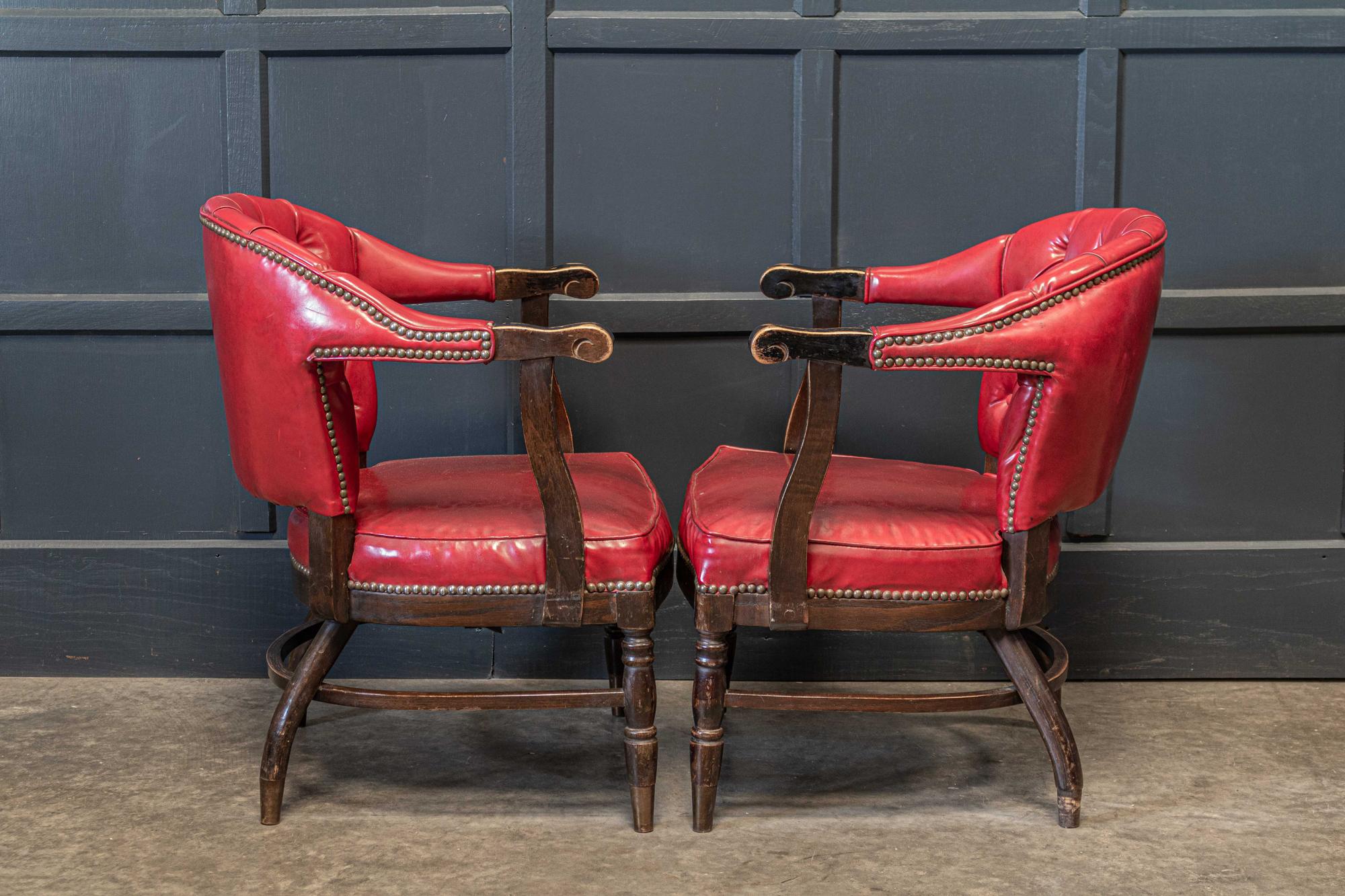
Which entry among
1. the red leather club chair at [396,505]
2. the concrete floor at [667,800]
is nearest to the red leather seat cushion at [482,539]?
the red leather club chair at [396,505]

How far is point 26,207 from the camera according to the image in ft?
8.32

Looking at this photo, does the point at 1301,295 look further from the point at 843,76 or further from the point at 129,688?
the point at 129,688

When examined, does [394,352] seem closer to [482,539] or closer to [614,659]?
[482,539]

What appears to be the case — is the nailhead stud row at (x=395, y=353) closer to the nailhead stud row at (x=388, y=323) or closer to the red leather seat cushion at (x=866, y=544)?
the nailhead stud row at (x=388, y=323)

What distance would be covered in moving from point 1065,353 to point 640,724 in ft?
2.84

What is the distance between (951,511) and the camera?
188 cm

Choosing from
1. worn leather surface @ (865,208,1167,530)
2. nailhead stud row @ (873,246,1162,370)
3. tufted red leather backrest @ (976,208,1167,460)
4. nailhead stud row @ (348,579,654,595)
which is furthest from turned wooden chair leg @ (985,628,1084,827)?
nailhead stud row @ (348,579,654,595)

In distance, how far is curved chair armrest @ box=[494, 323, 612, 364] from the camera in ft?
5.63

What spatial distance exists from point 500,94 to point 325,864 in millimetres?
1561

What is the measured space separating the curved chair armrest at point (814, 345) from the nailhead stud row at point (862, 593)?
0.36 metres

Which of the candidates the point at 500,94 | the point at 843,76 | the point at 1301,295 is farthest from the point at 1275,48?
the point at 500,94

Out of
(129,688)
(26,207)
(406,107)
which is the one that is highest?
(406,107)

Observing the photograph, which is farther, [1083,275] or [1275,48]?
[1275,48]

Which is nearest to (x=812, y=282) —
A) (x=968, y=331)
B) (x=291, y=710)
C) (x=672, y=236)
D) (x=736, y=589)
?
(x=672, y=236)
